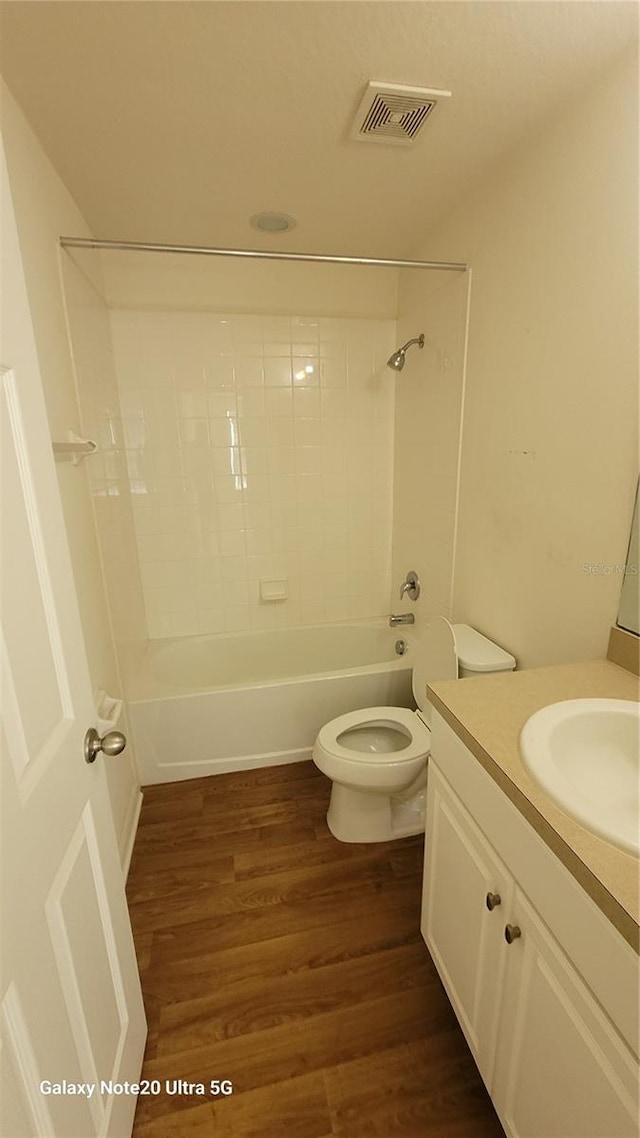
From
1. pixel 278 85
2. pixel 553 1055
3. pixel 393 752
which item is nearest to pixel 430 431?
pixel 278 85

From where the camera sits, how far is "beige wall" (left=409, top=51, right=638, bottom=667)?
1062 mm

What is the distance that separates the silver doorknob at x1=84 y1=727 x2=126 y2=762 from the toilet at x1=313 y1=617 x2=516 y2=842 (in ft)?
3.07

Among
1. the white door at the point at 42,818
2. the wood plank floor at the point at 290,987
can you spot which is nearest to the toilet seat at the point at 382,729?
the wood plank floor at the point at 290,987

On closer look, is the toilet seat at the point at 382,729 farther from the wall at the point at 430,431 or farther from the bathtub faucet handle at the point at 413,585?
the bathtub faucet handle at the point at 413,585

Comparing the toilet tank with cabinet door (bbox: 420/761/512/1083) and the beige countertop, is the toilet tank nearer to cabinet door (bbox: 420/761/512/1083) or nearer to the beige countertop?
the beige countertop

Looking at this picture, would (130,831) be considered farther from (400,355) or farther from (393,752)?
(400,355)

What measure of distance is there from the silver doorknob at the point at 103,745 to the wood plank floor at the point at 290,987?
2.85 feet

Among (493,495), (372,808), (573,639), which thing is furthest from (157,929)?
(493,495)

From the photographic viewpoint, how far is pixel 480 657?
154 cm

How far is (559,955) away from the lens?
0.68m

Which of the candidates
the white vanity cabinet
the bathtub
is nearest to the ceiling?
the white vanity cabinet

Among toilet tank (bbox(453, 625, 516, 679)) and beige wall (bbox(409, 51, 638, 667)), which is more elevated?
beige wall (bbox(409, 51, 638, 667))

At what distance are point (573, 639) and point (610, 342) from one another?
2.51ft

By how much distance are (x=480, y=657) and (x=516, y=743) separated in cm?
72
